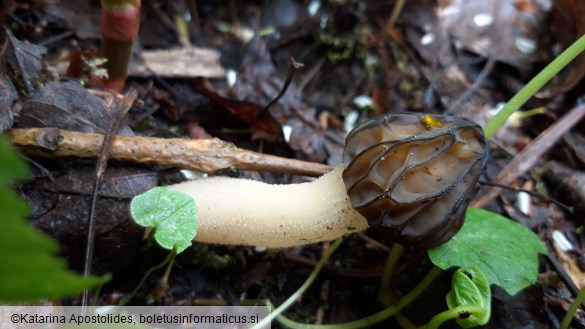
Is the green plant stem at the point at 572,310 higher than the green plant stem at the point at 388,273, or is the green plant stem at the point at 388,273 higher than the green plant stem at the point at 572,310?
the green plant stem at the point at 388,273

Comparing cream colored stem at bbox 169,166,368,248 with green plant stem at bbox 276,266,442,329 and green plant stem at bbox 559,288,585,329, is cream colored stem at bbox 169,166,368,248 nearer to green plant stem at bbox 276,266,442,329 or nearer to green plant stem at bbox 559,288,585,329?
green plant stem at bbox 276,266,442,329

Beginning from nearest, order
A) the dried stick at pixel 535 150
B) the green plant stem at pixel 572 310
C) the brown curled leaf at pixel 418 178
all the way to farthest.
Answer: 1. the brown curled leaf at pixel 418 178
2. the green plant stem at pixel 572 310
3. the dried stick at pixel 535 150

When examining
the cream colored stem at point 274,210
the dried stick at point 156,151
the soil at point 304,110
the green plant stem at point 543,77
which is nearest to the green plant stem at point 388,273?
the soil at point 304,110

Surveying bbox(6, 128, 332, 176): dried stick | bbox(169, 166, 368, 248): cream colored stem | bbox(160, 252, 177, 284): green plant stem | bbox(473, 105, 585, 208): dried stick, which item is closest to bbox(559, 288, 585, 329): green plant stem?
bbox(473, 105, 585, 208): dried stick

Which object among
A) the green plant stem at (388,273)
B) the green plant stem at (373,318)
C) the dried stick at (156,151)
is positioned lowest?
the green plant stem at (373,318)

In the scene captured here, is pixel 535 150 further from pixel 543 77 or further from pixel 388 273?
pixel 388 273

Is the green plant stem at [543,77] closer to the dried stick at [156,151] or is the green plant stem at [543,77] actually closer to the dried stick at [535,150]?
the dried stick at [535,150]

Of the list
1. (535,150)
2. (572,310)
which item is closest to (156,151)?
(572,310)
